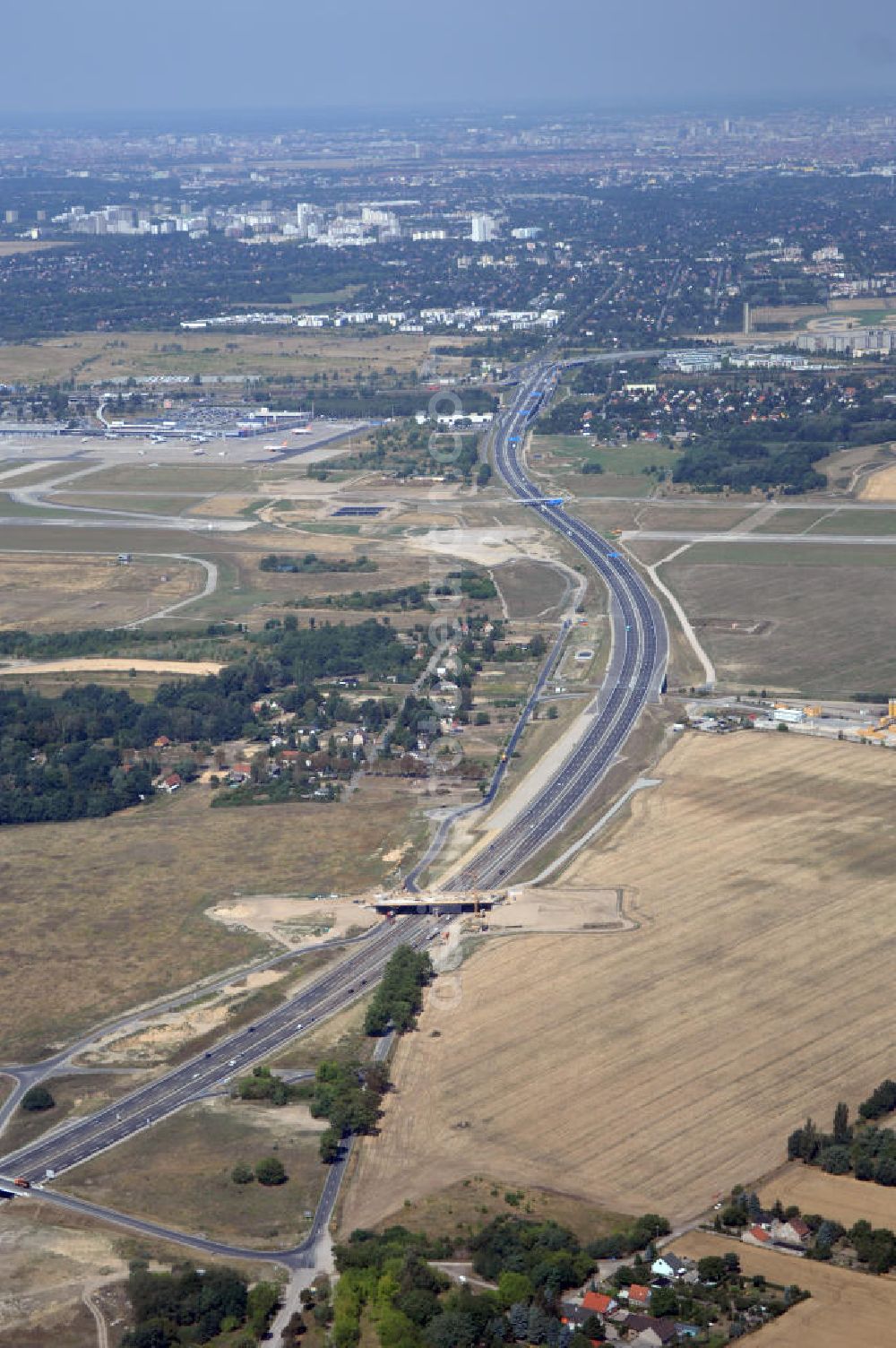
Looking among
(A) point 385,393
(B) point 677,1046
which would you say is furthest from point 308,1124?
(A) point 385,393

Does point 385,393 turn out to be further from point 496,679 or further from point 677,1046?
point 677,1046

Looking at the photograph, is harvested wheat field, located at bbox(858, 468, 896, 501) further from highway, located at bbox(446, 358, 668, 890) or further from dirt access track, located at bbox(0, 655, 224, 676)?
dirt access track, located at bbox(0, 655, 224, 676)

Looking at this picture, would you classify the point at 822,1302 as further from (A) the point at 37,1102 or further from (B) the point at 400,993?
(A) the point at 37,1102

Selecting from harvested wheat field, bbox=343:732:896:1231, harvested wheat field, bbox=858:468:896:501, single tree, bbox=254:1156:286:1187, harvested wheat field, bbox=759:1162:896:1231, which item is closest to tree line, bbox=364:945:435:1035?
harvested wheat field, bbox=343:732:896:1231

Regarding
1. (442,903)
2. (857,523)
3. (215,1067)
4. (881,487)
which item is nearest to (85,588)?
(857,523)

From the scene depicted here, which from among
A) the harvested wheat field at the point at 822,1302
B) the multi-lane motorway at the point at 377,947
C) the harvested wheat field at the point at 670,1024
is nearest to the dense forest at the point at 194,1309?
the multi-lane motorway at the point at 377,947

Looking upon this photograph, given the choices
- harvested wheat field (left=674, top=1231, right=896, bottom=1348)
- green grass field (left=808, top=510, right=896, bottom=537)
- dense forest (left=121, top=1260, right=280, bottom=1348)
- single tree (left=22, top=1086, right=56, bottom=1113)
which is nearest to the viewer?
harvested wheat field (left=674, top=1231, right=896, bottom=1348)
